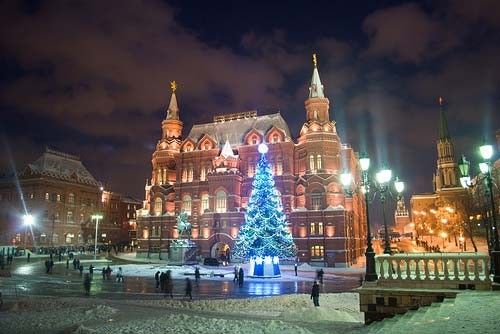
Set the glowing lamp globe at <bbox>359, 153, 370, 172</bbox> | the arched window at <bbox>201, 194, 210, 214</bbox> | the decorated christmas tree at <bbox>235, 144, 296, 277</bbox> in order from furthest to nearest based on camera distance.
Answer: the arched window at <bbox>201, 194, 210, 214</bbox>
the decorated christmas tree at <bbox>235, 144, 296, 277</bbox>
the glowing lamp globe at <bbox>359, 153, 370, 172</bbox>

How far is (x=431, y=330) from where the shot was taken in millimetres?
9828

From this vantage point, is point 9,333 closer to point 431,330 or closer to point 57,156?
point 431,330

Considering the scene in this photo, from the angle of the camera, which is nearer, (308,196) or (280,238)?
(280,238)

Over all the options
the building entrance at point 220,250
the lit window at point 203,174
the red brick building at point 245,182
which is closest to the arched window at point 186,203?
the red brick building at point 245,182

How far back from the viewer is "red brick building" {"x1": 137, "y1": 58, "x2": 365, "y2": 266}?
192 ft

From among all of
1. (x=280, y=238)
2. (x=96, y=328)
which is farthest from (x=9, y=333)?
(x=280, y=238)

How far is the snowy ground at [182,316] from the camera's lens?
16.1 meters

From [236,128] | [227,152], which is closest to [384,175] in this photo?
[227,152]

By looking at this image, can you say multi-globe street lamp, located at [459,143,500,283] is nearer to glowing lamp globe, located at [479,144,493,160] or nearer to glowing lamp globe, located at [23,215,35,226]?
glowing lamp globe, located at [479,144,493,160]

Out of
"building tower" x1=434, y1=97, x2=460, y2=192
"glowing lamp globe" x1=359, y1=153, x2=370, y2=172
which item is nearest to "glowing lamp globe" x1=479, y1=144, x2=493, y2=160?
"glowing lamp globe" x1=359, y1=153, x2=370, y2=172

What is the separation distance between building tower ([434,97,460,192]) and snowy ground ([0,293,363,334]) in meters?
111

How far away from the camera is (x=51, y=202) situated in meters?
88.1

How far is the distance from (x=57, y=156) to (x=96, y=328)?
89.8 m

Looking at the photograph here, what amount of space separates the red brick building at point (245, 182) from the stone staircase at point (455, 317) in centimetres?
4381
